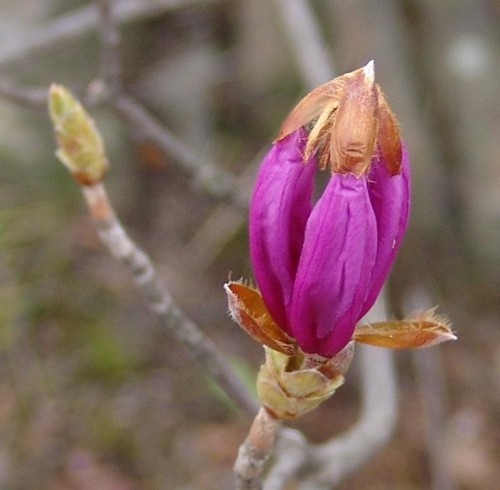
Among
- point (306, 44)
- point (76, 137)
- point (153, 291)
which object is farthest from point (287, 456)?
point (306, 44)

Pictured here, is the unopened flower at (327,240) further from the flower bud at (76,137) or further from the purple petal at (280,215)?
the flower bud at (76,137)

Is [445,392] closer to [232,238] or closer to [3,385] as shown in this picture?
[232,238]

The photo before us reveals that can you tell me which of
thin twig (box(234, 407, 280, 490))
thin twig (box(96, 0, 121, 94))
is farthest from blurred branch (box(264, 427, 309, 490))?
thin twig (box(96, 0, 121, 94))

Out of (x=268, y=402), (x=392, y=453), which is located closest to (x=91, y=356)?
(x=392, y=453)

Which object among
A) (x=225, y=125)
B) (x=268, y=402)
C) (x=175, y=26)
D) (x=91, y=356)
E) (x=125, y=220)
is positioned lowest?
(x=91, y=356)

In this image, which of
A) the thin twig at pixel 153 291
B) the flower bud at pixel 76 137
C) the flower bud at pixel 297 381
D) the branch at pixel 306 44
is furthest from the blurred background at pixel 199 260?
the flower bud at pixel 297 381
